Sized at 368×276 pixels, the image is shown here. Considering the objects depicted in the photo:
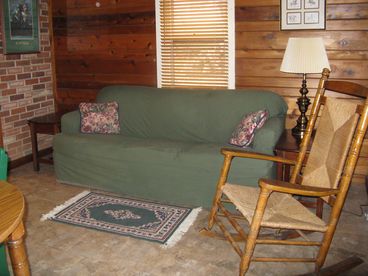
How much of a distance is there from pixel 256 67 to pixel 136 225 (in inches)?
74.8

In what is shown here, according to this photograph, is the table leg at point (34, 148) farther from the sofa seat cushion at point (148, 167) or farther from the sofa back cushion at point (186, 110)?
the sofa back cushion at point (186, 110)

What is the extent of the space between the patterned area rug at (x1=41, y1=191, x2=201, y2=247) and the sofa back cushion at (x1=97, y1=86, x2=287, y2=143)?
2.54ft

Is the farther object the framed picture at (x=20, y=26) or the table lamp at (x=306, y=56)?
the framed picture at (x=20, y=26)

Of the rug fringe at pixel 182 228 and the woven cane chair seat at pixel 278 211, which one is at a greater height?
the woven cane chair seat at pixel 278 211

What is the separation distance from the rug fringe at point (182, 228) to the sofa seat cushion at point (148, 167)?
110mm

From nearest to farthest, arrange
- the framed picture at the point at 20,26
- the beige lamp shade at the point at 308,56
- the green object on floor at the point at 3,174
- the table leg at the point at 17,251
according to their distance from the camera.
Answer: the table leg at the point at 17,251 → the green object on floor at the point at 3,174 → the beige lamp shade at the point at 308,56 → the framed picture at the point at 20,26

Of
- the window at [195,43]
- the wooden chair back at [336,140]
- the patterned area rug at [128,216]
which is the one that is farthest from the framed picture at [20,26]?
the wooden chair back at [336,140]

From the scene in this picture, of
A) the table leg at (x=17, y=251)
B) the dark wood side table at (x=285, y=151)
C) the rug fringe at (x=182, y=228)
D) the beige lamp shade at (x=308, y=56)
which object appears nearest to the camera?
the table leg at (x=17, y=251)

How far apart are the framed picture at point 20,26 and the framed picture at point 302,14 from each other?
104 inches

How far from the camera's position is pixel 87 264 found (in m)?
2.52

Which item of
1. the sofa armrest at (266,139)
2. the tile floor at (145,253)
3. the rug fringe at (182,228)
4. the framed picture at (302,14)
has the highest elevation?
the framed picture at (302,14)

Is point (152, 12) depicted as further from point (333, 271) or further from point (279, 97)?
point (333, 271)

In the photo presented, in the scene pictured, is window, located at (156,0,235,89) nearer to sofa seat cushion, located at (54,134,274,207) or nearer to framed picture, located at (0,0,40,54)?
sofa seat cushion, located at (54,134,274,207)

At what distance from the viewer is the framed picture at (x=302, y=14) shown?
11.7 ft
